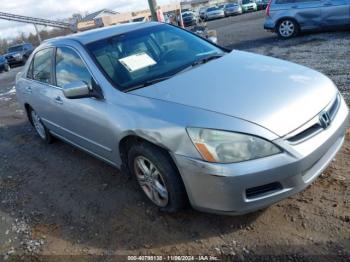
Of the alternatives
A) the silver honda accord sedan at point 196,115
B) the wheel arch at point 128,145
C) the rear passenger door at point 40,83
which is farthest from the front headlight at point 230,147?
the rear passenger door at point 40,83

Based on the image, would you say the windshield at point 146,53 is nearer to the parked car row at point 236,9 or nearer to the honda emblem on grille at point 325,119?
the honda emblem on grille at point 325,119

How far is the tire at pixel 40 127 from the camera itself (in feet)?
18.7

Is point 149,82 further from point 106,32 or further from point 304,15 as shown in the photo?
point 304,15

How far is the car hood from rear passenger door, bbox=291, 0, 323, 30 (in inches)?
336

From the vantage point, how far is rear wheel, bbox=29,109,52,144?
569 centimetres

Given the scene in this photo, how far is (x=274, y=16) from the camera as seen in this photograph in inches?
479

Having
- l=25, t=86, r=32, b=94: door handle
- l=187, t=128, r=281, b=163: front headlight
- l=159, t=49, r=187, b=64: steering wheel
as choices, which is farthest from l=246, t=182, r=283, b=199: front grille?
l=25, t=86, r=32, b=94: door handle

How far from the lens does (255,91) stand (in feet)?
9.89

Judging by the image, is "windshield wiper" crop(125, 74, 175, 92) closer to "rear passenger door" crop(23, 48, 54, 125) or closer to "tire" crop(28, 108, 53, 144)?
"rear passenger door" crop(23, 48, 54, 125)

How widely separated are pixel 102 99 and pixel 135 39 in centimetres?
92

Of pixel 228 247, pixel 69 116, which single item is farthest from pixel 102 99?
pixel 228 247

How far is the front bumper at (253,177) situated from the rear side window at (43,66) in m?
2.70

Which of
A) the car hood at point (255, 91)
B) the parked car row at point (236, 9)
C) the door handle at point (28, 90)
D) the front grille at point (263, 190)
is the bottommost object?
the parked car row at point (236, 9)

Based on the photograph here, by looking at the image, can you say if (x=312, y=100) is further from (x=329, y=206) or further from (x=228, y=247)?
(x=228, y=247)
